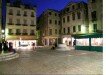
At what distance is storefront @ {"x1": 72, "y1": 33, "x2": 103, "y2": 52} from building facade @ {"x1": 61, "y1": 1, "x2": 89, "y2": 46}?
8.16 m

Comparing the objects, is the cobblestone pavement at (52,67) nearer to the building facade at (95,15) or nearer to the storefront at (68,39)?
the building facade at (95,15)

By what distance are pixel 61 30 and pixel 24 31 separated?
10.4 meters

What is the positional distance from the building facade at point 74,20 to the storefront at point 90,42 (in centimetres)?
816

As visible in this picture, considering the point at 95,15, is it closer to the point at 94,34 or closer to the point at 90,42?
Answer: the point at 90,42

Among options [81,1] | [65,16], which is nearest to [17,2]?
[65,16]

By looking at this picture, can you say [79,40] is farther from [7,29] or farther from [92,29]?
[7,29]

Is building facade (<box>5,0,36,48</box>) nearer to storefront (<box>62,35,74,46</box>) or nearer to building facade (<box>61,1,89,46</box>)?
storefront (<box>62,35,74,46</box>)

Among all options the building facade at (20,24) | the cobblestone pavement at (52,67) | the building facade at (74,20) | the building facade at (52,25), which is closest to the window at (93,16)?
the building facade at (74,20)

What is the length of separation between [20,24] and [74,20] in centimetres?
1578

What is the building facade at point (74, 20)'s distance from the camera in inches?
1448

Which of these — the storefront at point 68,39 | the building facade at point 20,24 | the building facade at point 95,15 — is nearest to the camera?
the building facade at point 95,15

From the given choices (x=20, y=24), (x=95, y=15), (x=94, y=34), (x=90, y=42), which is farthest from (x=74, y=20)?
(x=20, y=24)

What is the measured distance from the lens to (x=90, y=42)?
25.7 meters

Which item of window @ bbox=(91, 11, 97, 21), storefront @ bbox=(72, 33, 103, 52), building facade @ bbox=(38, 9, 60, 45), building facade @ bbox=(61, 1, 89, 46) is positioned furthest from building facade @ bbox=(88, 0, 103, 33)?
building facade @ bbox=(38, 9, 60, 45)
